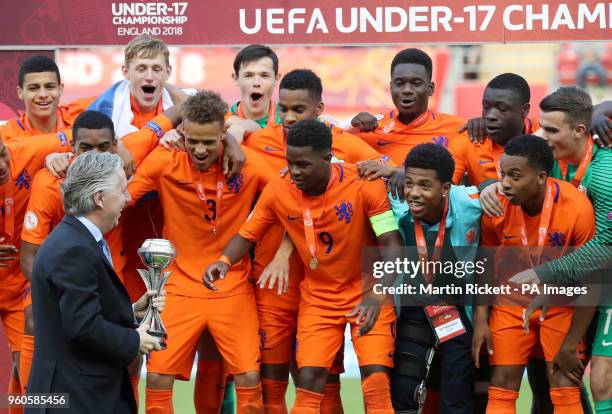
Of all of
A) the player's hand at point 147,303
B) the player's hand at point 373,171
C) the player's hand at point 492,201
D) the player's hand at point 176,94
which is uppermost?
the player's hand at point 176,94

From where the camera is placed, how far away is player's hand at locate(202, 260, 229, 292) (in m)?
6.07

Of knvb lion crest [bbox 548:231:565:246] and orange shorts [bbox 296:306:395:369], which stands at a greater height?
knvb lion crest [bbox 548:231:565:246]

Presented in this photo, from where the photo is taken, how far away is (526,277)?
235 inches

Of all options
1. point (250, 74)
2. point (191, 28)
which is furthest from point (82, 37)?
point (250, 74)

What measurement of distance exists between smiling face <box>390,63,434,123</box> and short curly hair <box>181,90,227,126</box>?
1.21 metres

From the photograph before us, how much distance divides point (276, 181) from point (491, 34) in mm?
2679

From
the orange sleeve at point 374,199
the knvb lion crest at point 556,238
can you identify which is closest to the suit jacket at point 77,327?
the orange sleeve at point 374,199

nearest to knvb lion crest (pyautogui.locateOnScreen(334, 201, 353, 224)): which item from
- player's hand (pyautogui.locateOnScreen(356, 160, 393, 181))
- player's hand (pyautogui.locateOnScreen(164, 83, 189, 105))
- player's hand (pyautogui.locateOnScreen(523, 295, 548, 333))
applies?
player's hand (pyautogui.locateOnScreen(356, 160, 393, 181))

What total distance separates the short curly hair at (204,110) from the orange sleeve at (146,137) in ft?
1.36

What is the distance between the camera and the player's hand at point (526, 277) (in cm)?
594

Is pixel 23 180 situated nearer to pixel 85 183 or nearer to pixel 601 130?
pixel 85 183

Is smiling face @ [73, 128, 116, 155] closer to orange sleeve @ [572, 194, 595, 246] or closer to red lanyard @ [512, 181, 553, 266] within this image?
red lanyard @ [512, 181, 553, 266]

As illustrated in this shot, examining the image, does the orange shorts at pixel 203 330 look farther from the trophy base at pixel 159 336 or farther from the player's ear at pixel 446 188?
the player's ear at pixel 446 188

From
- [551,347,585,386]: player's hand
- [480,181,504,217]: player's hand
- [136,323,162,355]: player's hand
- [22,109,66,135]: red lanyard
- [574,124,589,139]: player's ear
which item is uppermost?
[22,109,66,135]: red lanyard
